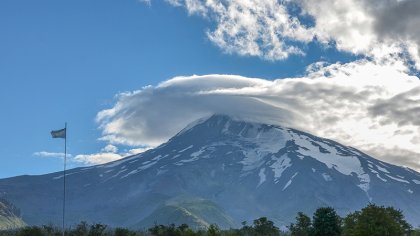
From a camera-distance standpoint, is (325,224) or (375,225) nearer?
(375,225)

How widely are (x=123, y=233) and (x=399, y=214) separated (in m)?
78.1

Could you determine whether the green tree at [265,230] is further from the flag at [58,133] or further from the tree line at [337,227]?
the flag at [58,133]

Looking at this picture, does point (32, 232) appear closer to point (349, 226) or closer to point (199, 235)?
point (199, 235)

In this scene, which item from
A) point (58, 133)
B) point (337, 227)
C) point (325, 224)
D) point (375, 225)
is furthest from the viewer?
point (337, 227)

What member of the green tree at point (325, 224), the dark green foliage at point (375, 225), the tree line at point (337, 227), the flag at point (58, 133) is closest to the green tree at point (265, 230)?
the tree line at point (337, 227)

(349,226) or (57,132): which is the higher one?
(57,132)

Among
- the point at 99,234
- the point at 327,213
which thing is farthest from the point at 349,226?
the point at 99,234

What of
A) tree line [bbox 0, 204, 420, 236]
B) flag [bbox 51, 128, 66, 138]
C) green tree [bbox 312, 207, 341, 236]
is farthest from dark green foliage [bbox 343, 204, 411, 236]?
flag [bbox 51, 128, 66, 138]

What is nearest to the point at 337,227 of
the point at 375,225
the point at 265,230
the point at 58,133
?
the point at 375,225

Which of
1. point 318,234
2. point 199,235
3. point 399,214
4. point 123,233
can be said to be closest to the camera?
point 199,235

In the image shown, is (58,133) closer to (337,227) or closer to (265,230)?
(337,227)

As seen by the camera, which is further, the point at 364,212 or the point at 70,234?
the point at 70,234

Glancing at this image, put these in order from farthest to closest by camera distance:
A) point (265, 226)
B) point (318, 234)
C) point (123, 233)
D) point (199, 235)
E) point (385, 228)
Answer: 1. point (265, 226)
2. point (123, 233)
3. point (318, 234)
4. point (199, 235)
5. point (385, 228)

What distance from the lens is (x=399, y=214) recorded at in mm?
155375
